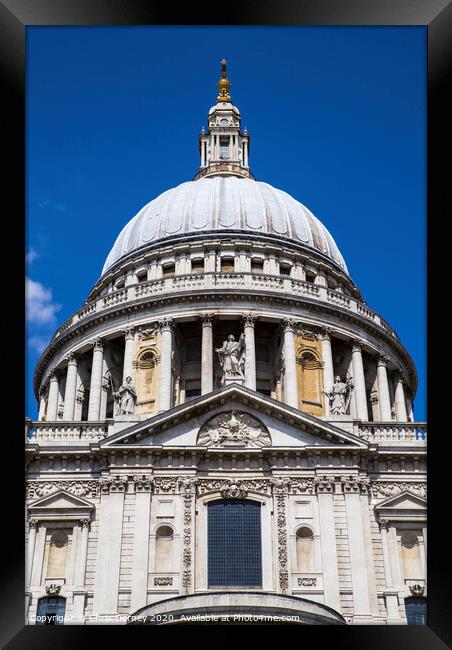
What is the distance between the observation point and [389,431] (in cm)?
4075

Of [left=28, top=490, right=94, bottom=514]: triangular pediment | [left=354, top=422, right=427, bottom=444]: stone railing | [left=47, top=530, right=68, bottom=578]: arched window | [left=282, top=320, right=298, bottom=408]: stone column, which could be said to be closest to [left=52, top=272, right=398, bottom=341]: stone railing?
[left=282, top=320, right=298, bottom=408]: stone column

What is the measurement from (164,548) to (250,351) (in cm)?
1844

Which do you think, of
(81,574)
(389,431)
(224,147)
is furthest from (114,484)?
(224,147)

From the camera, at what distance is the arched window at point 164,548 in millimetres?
35938

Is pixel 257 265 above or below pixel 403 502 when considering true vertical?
above

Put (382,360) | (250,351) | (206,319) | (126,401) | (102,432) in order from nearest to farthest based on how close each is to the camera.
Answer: (102,432) → (126,401) → (250,351) → (206,319) → (382,360)

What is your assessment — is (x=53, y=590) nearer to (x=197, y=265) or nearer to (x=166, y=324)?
(x=166, y=324)

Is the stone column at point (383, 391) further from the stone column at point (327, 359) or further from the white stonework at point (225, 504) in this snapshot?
the white stonework at point (225, 504)

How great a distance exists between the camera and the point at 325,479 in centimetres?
3794

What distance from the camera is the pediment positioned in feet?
123

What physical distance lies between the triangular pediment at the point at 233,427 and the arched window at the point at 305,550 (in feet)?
11.7

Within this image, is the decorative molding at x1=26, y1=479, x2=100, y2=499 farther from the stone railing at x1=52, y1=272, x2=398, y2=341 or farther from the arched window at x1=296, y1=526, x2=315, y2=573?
the stone railing at x1=52, y1=272, x2=398, y2=341
